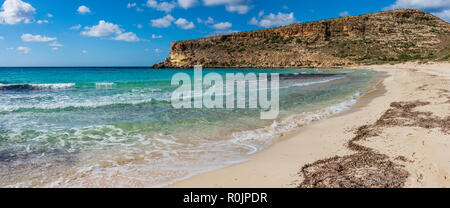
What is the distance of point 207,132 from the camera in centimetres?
637

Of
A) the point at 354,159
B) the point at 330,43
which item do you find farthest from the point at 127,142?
the point at 330,43

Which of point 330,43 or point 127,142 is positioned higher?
point 330,43

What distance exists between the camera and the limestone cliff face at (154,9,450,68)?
189 feet

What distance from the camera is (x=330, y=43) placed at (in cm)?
6662

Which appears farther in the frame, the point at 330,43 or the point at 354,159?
the point at 330,43

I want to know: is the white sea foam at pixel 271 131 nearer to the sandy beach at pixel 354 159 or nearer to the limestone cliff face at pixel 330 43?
the sandy beach at pixel 354 159

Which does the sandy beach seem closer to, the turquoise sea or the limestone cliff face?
the turquoise sea

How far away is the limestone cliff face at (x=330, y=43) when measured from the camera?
189ft

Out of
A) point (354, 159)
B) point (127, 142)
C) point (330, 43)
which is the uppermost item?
point (330, 43)

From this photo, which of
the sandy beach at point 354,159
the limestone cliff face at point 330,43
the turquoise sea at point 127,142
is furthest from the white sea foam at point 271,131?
the limestone cliff face at point 330,43

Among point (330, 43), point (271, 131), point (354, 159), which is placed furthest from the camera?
point (330, 43)

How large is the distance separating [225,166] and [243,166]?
31 centimetres

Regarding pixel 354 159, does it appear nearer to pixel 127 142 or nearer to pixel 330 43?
pixel 127 142
